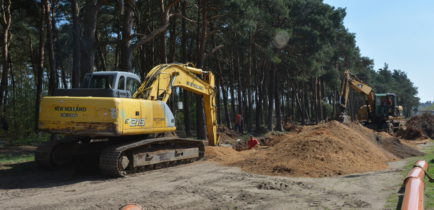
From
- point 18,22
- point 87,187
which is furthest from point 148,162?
point 18,22

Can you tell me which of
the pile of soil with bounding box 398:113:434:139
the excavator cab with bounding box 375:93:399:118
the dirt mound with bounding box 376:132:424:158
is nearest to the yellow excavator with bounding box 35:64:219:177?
the dirt mound with bounding box 376:132:424:158

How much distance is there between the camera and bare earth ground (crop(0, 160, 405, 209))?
7113 mm

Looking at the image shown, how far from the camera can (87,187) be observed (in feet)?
29.1

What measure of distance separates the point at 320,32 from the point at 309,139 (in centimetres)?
2264

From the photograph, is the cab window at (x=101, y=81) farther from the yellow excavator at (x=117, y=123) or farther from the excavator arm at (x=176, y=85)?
the excavator arm at (x=176, y=85)

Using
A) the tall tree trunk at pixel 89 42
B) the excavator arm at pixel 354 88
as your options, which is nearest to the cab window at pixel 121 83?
the tall tree trunk at pixel 89 42

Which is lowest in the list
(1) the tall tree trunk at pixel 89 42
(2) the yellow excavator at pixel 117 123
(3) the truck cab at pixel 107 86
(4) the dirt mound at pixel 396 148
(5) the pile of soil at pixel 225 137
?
(4) the dirt mound at pixel 396 148

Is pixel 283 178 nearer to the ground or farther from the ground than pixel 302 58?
nearer to the ground

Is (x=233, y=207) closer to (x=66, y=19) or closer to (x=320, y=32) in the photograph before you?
(x=66, y=19)

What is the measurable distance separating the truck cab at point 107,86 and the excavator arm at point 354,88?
49.7ft

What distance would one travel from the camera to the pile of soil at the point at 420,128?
2708 centimetres

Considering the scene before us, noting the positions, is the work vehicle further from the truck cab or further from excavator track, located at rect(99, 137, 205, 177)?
the truck cab

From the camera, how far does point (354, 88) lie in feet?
88.9

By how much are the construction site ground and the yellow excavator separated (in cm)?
42
